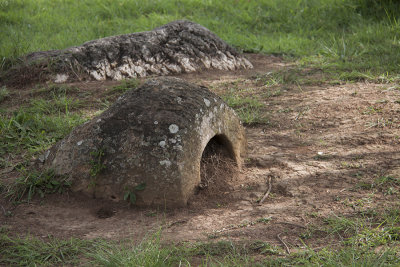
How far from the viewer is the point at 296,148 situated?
430 cm

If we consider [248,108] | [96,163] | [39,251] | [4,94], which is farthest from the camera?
[4,94]

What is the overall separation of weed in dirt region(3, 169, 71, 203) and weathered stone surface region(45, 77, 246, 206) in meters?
0.09

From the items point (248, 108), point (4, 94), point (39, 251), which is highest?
point (4, 94)

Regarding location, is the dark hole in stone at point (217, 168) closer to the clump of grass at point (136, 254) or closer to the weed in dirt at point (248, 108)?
the clump of grass at point (136, 254)

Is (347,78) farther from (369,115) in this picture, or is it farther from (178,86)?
(178,86)

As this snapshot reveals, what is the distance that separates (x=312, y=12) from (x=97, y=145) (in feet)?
22.5

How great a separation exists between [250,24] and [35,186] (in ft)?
21.4

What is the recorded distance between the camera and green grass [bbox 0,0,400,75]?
7098 millimetres

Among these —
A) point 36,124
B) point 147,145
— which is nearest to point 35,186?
point 147,145

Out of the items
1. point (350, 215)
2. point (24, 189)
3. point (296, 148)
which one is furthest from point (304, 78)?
point (24, 189)

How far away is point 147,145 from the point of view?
10.9ft

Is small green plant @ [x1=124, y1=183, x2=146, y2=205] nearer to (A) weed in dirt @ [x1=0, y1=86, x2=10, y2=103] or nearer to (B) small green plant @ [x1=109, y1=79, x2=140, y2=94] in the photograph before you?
(B) small green plant @ [x1=109, y1=79, x2=140, y2=94]

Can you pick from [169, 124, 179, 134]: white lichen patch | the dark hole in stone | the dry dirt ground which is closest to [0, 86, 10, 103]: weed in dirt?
the dry dirt ground

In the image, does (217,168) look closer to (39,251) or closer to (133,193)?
(133,193)
